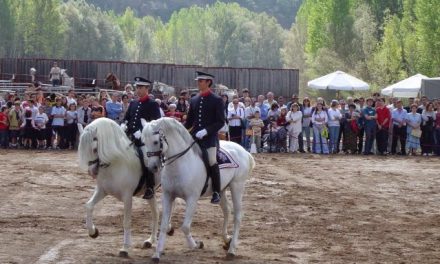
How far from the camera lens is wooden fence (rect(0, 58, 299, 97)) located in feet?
166

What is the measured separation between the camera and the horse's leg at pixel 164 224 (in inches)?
475

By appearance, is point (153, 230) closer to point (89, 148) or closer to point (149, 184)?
point (149, 184)

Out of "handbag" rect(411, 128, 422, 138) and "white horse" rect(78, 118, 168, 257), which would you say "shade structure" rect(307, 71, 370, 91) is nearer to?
"handbag" rect(411, 128, 422, 138)

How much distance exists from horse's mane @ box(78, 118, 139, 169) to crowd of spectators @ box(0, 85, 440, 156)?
16.5 meters

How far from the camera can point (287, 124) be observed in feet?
101

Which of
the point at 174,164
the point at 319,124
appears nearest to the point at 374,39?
the point at 319,124

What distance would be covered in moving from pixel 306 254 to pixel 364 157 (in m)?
17.2

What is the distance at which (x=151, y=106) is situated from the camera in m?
13.6

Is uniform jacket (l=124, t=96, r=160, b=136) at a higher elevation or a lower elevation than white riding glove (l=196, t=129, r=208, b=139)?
higher

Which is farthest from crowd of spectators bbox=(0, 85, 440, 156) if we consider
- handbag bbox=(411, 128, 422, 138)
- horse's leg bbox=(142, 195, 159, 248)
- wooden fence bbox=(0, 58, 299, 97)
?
wooden fence bbox=(0, 58, 299, 97)

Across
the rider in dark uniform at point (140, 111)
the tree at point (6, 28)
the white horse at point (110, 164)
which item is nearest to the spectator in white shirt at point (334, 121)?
the rider in dark uniform at point (140, 111)

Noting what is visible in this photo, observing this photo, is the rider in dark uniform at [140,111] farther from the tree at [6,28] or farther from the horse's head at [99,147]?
the tree at [6,28]

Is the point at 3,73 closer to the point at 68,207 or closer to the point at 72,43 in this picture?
the point at 68,207

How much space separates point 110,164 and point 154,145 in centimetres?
106
